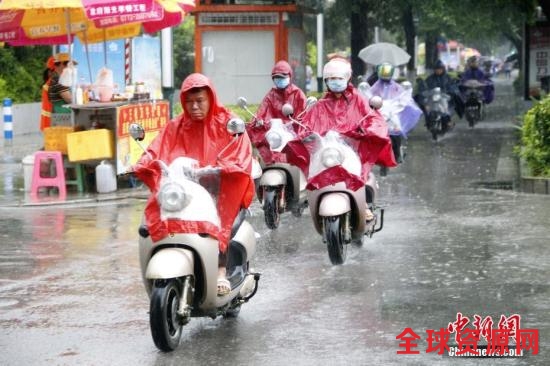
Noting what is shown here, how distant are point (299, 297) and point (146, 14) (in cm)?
806

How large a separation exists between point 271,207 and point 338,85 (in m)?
1.86

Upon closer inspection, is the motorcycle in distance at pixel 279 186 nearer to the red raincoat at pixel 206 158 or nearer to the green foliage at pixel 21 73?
the red raincoat at pixel 206 158

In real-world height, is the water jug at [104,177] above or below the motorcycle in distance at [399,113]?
below

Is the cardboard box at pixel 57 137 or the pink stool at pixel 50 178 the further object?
the cardboard box at pixel 57 137

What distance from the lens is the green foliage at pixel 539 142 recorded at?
15440mm

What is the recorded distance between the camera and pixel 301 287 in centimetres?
945

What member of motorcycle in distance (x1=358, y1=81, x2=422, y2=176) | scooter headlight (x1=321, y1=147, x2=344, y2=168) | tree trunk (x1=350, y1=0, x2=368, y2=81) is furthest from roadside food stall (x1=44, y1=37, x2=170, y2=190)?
tree trunk (x1=350, y1=0, x2=368, y2=81)

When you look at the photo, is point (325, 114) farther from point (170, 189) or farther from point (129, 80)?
point (129, 80)

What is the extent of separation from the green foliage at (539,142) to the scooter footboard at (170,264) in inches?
355

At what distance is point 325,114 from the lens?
11.0 metres

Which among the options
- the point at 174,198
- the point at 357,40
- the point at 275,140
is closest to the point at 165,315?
the point at 174,198

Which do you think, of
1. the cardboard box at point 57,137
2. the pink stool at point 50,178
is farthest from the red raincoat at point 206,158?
the cardboard box at point 57,137

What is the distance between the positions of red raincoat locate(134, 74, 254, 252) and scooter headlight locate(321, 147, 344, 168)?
2.45 metres

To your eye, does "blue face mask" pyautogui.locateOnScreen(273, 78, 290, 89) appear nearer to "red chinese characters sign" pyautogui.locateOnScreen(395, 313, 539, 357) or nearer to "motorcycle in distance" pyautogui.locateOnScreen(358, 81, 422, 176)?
"motorcycle in distance" pyautogui.locateOnScreen(358, 81, 422, 176)
